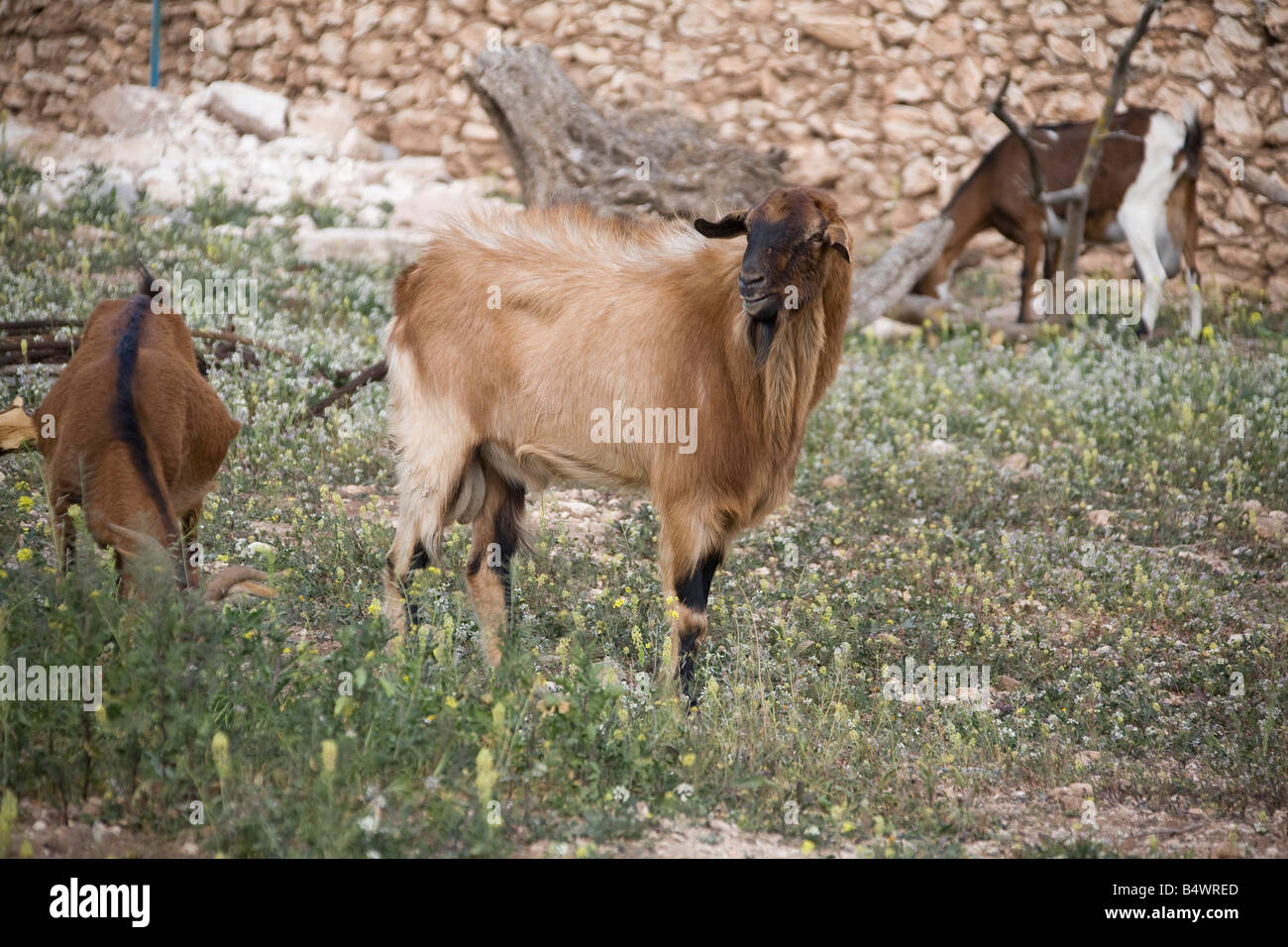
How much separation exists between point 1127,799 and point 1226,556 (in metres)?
2.75

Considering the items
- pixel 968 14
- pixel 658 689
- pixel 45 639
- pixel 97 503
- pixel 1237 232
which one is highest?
pixel 968 14

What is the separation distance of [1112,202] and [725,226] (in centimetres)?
731

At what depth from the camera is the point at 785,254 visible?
445 cm

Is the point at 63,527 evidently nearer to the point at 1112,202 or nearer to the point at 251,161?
the point at 251,161

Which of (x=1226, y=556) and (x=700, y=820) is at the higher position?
(x=1226, y=556)

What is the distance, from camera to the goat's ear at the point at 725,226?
15.6ft

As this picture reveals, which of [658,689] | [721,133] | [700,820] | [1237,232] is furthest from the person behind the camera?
[721,133]

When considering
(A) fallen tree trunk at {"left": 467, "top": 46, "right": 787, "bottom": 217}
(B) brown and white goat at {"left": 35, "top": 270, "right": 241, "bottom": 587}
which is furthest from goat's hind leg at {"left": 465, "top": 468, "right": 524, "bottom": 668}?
(A) fallen tree trunk at {"left": 467, "top": 46, "right": 787, "bottom": 217}

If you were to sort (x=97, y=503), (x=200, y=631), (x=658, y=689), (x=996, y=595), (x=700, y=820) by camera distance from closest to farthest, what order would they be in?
(x=200, y=631) → (x=700, y=820) → (x=97, y=503) → (x=658, y=689) → (x=996, y=595)

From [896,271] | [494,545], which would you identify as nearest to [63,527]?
[494,545]

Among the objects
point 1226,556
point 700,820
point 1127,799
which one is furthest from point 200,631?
point 1226,556

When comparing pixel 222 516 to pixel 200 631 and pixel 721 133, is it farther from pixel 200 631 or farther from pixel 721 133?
pixel 721 133

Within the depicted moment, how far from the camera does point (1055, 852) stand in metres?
3.79

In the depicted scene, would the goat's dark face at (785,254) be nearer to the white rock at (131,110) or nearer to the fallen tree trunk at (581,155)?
the fallen tree trunk at (581,155)
